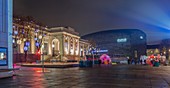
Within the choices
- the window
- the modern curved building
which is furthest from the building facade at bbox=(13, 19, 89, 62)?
the window

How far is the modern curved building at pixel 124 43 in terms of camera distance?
546 ft

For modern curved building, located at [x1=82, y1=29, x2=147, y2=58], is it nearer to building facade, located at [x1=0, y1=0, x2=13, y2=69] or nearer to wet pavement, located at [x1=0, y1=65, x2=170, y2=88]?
building facade, located at [x1=0, y1=0, x2=13, y2=69]

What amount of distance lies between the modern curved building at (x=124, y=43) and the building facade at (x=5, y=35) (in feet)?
457

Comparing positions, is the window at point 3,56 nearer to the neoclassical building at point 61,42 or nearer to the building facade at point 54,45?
the building facade at point 54,45

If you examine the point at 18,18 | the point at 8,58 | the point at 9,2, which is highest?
the point at 18,18

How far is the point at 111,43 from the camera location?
177m

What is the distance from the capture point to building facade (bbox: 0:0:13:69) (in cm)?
2495

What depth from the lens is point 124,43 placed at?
17062 cm

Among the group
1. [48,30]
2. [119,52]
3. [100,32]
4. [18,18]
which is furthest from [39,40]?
[100,32]

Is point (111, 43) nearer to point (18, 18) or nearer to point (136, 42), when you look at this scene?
point (136, 42)

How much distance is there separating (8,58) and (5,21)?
425 cm

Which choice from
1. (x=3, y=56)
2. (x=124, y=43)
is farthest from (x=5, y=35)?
(x=124, y=43)

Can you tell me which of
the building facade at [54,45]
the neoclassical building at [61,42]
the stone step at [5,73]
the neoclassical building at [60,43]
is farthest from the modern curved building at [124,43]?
the stone step at [5,73]

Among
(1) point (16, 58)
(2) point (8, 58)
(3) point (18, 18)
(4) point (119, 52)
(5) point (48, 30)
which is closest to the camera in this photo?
(2) point (8, 58)
